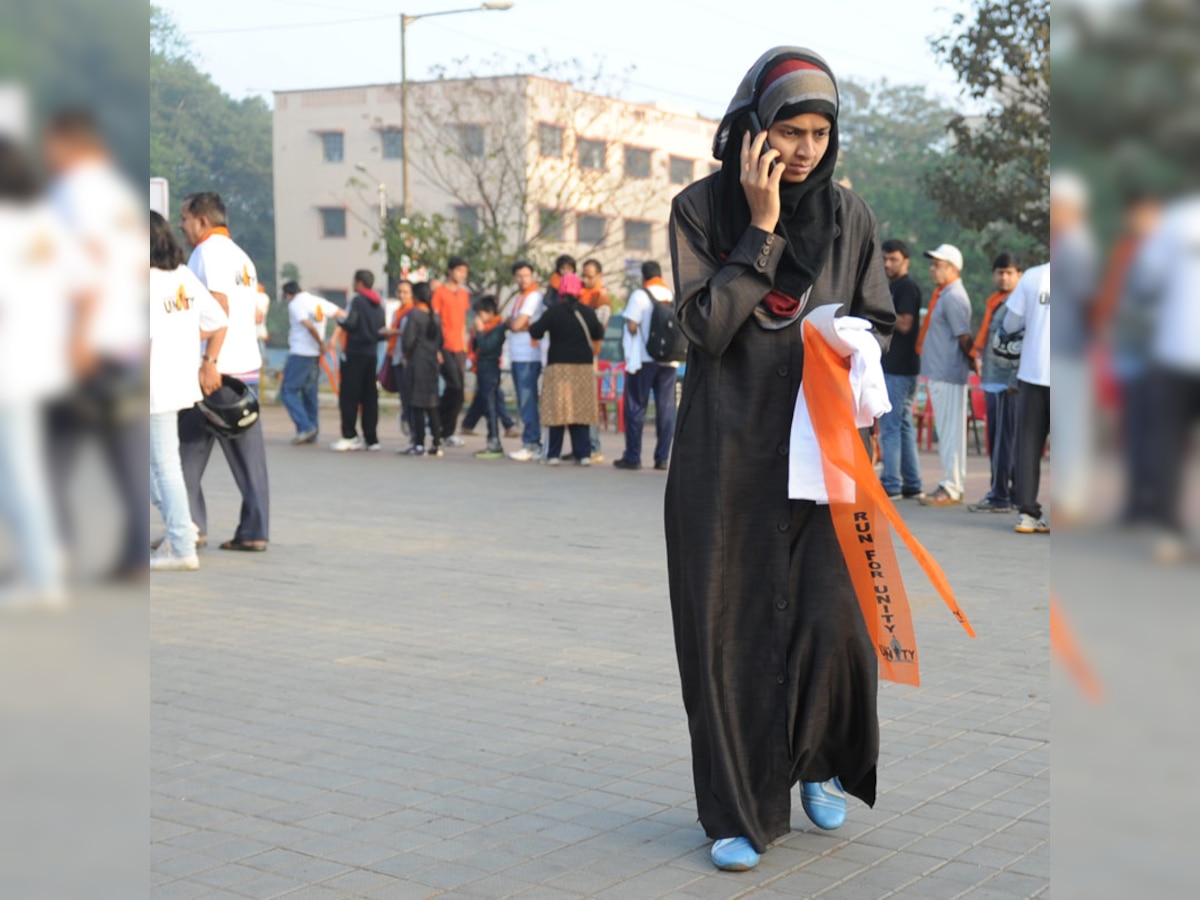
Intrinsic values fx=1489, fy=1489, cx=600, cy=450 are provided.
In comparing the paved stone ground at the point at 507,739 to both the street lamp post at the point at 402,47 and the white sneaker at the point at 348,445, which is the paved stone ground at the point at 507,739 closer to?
the white sneaker at the point at 348,445

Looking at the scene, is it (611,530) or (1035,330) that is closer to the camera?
(1035,330)

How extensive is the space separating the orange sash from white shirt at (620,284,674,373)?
1072 cm

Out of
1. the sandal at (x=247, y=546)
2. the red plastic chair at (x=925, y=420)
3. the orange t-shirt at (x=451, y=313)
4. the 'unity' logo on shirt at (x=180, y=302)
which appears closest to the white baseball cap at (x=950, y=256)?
the sandal at (x=247, y=546)

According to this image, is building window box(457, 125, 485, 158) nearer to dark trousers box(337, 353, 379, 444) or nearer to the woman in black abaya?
dark trousers box(337, 353, 379, 444)

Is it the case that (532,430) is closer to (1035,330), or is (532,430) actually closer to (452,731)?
(1035,330)

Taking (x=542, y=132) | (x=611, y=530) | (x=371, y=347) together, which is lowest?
(x=611, y=530)

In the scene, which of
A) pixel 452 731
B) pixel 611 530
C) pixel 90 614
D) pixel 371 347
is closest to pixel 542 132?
pixel 371 347

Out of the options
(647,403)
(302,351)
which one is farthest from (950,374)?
(302,351)

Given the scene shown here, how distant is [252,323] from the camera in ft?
31.1

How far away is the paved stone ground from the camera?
12.5ft

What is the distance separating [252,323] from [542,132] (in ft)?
87.1

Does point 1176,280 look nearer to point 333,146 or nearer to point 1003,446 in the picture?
point 1003,446

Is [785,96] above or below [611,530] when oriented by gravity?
above

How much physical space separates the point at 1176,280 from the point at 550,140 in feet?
116
